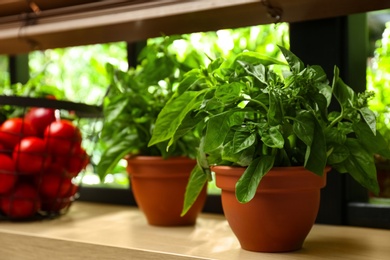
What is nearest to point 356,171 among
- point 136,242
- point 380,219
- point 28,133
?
point 380,219

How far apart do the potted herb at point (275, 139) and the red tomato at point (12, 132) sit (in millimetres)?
465

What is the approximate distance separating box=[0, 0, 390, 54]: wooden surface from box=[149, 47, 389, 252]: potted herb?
18 centimetres

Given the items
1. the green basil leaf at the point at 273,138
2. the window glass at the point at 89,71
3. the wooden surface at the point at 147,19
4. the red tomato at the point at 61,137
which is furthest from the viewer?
the window glass at the point at 89,71

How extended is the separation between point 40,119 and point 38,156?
0.11 metres

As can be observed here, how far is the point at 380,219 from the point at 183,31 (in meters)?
0.56

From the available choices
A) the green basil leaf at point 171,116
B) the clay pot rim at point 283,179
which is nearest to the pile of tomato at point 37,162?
the green basil leaf at point 171,116

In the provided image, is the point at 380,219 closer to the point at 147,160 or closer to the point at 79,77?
the point at 147,160

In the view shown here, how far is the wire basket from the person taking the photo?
1.19m

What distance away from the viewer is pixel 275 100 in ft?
2.66

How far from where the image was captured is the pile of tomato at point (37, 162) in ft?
3.93

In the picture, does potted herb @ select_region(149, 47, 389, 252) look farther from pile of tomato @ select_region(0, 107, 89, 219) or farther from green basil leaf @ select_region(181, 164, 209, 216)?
pile of tomato @ select_region(0, 107, 89, 219)

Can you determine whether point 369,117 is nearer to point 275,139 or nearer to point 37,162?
point 275,139

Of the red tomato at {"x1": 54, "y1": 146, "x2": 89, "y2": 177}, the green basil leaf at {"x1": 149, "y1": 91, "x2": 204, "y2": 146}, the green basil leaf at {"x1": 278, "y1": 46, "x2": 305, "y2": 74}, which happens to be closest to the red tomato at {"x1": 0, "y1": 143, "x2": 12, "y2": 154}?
the red tomato at {"x1": 54, "y1": 146, "x2": 89, "y2": 177}

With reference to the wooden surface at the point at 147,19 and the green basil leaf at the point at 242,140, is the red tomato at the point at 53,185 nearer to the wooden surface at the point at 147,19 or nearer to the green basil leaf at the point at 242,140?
the wooden surface at the point at 147,19
